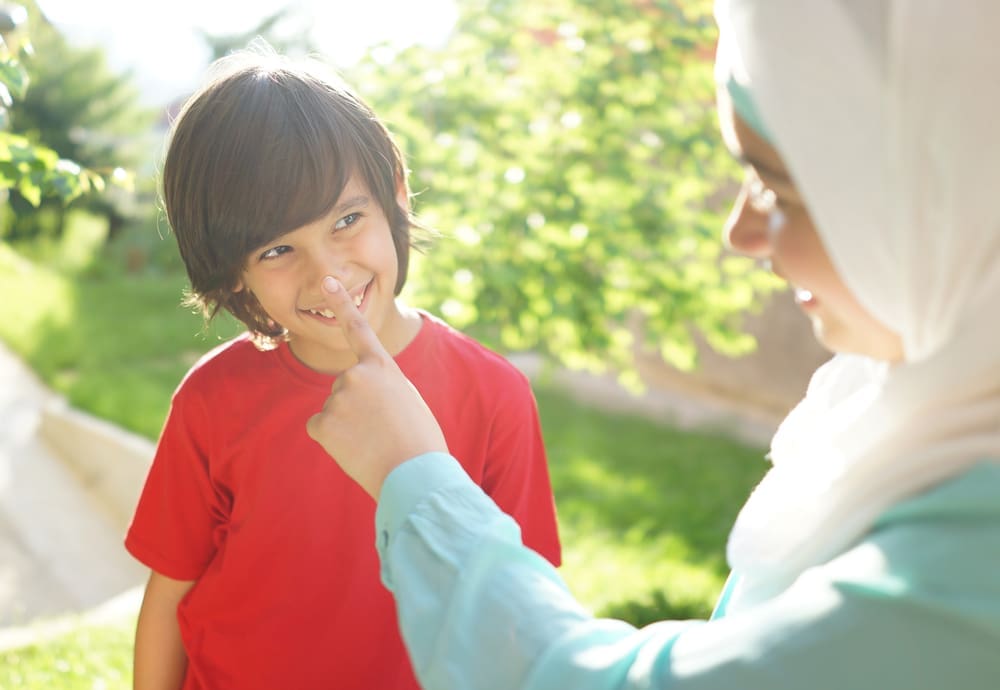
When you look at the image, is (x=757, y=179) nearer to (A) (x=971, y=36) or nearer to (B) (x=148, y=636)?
(A) (x=971, y=36)

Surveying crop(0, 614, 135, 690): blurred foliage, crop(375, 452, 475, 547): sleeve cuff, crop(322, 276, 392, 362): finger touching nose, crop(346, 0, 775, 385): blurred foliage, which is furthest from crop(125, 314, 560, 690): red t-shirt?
crop(346, 0, 775, 385): blurred foliage

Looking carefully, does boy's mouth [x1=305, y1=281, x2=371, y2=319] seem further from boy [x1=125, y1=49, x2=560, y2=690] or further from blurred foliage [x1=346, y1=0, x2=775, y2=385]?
blurred foliage [x1=346, y1=0, x2=775, y2=385]

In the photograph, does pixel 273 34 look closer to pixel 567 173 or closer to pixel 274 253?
pixel 567 173

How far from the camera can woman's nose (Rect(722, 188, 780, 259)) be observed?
104 cm

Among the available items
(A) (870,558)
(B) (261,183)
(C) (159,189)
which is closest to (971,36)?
(A) (870,558)

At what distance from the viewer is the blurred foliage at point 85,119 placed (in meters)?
10.6

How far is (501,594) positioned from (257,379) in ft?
3.02

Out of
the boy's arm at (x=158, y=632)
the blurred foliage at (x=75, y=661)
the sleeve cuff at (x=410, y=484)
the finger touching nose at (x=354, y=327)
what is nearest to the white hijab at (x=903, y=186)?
the sleeve cuff at (x=410, y=484)

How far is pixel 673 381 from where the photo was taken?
24.9ft

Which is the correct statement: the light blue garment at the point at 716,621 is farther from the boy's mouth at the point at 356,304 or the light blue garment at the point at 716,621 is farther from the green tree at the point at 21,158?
the green tree at the point at 21,158

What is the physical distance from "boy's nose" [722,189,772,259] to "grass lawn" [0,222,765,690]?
1.15 metres

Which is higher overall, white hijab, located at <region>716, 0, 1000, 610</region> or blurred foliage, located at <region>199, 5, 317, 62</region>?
white hijab, located at <region>716, 0, 1000, 610</region>

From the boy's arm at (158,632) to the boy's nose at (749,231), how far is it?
1.21 meters

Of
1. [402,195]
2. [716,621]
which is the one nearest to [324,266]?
[402,195]
